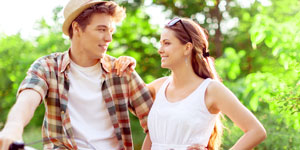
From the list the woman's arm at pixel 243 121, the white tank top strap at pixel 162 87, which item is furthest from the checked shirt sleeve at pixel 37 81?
the woman's arm at pixel 243 121

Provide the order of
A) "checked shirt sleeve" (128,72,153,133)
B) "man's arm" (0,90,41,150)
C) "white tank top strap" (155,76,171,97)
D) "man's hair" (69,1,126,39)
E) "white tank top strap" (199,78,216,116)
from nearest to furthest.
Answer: "man's arm" (0,90,41,150)
"white tank top strap" (199,78,216,116)
"white tank top strap" (155,76,171,97)
"man's hair" (69,1,126,39)
"checked shirt sleeve" (128,72,153,133)

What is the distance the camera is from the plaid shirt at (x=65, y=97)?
9.04 feet

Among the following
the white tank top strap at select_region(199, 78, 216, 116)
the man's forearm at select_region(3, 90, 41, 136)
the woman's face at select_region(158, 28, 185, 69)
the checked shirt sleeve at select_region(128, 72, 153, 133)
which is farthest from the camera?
the checked shirt sleeve at select_region(128, 72, 153, 133)

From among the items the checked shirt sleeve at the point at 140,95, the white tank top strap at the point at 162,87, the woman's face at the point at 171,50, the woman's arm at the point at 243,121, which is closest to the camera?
the woman's arm at the point at 243,121

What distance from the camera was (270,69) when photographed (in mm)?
11352

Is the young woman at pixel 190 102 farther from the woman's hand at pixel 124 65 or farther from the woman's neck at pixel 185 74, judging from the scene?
the woman's hand at pixel 124 65

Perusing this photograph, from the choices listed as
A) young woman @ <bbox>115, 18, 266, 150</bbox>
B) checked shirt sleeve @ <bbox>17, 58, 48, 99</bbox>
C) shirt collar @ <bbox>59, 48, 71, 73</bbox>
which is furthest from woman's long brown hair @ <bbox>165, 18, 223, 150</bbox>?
checked shirt sleeve @ <bbox>17, 58, 48, 99</bbox>

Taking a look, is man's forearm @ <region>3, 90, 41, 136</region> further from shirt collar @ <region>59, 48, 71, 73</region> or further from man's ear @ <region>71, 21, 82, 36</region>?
man's ear @ <region>71, 21, 82, 36</region>

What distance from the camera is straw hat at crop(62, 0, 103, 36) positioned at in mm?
2926

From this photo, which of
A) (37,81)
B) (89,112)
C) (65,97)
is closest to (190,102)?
(89,112)

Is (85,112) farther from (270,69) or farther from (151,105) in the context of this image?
(270,69)

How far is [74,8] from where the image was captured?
2.97m

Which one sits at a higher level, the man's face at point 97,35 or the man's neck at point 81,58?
the man's face at point 97,35

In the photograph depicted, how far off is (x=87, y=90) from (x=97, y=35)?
0.40 m
